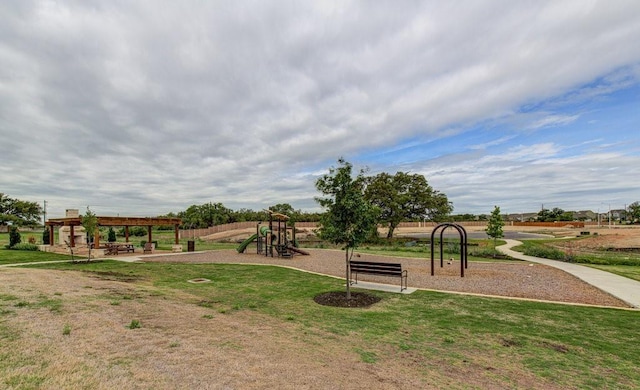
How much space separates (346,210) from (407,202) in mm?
35580

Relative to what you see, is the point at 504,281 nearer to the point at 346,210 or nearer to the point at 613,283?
the point at 613,283

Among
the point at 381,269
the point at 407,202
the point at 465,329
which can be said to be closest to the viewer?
the point at 465,329

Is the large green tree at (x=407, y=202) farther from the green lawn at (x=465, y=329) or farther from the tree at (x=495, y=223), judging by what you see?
the green lawn at (x=465, y=329)

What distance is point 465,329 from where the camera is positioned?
273 inches

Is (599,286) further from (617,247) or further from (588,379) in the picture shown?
(617,247)

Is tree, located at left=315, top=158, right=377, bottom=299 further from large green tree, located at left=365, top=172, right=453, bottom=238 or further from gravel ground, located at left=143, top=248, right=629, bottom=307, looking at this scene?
large green tree, located at left=365, top=172, right=453, bottom=238

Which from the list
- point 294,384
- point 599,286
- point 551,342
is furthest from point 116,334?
point 599,286

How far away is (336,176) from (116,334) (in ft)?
20.3

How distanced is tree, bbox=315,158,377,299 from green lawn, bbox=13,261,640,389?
1.96 metres

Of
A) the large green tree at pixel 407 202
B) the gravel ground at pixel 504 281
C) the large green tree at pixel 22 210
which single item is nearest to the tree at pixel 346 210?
the gravel ground at pixel 504 281

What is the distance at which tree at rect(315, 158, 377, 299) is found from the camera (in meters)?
9.21

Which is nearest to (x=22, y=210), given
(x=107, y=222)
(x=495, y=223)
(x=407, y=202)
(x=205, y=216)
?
(x=205, y=216)

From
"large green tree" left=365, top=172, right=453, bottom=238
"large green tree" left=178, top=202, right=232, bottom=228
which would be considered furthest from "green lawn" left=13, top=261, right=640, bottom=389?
"large green tree" left=178, top=202, right=232, bottom=228

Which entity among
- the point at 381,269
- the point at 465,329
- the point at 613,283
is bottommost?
the point at 613,283
